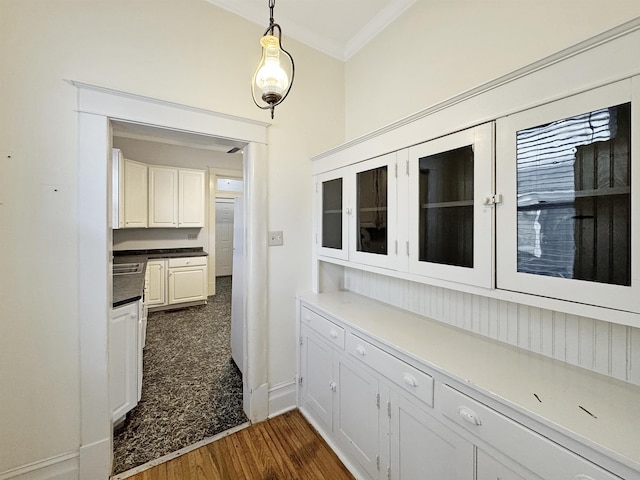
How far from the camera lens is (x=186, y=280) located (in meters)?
4.68

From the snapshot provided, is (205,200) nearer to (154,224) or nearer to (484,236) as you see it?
(154,224)

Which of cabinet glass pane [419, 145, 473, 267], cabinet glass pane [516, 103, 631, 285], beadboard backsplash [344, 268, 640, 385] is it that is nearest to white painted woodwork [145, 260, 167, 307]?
beadboard backsplash [344, 268, 640, 385]

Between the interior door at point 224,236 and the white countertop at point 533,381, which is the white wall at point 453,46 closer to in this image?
the white countertop at point 533,381

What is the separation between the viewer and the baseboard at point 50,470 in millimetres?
1451

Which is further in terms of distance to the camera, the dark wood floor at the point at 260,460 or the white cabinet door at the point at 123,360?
the white cabinet door at the point at 123,360

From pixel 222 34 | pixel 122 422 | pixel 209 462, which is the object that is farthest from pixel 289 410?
pixel 222 34

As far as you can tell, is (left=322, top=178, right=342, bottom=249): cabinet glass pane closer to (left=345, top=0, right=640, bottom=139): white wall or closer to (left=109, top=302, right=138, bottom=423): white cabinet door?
Result: (left=345, top=0, right=640, bottom=139): white wall

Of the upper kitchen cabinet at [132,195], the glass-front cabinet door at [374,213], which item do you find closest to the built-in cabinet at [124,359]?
the glass-front cabinet door at [374,213]

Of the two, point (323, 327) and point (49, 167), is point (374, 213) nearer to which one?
point (323, 327)

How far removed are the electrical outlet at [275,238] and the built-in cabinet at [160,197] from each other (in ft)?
9.33

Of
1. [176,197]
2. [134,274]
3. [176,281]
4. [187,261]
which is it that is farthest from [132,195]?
[134,274]

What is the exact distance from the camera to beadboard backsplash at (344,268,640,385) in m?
1.02

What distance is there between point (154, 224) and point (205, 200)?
36.9 inches

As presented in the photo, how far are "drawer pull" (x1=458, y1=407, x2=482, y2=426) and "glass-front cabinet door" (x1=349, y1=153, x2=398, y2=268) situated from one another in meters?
0.76
